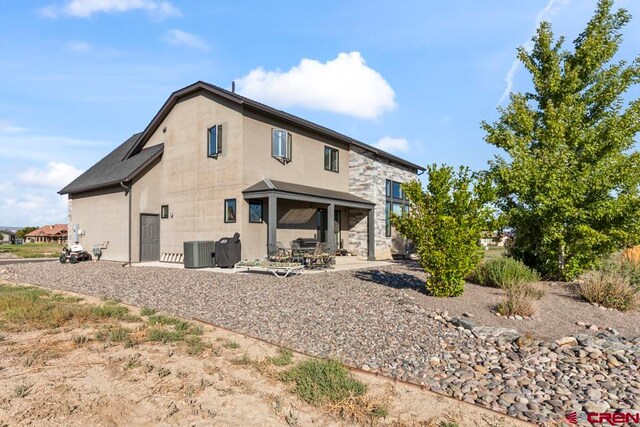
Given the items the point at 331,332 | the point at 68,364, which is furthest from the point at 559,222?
the point at 68,364

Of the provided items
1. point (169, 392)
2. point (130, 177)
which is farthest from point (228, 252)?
point (169, 392)

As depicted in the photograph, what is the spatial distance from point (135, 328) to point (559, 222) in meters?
10.9

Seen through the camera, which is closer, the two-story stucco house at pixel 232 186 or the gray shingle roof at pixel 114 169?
the two-story stucco house at pixel 232 186

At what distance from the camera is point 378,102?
23.0m

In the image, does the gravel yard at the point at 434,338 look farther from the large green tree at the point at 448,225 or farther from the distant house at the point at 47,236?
the distant house at the point at 47,236

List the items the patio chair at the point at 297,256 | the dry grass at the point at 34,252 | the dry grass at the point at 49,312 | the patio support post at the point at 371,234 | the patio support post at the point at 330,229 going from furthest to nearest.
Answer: the dry grass at the point at 34,252, the patio support post at the point at 371,234, the patio support post at the point at 330,229, the patio chair at the point at 297,256, the dry grass at the point at 49,312

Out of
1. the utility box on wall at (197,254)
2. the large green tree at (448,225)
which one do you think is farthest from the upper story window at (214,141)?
the large green tree at (448,225)

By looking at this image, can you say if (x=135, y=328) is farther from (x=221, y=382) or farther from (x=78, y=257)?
(x=78, y=257)

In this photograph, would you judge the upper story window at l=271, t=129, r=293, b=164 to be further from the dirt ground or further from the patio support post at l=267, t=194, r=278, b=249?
the dirt ground

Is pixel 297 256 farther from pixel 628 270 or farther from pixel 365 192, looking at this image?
pixel 628 270

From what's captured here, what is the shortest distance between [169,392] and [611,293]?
8578 mm

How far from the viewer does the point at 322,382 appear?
4020mm

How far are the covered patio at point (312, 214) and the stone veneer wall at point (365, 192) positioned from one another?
6 cm

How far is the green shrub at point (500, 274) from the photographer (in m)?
9.65
